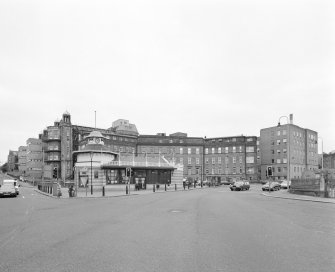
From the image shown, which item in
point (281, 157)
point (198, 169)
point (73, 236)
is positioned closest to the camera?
point (73, 236)

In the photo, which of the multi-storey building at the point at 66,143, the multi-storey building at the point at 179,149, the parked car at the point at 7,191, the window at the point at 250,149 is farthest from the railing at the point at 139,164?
the window at the point at 250,149

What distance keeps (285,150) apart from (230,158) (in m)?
18.0

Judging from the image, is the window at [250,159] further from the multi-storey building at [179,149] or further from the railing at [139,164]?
the railing at [139,164]

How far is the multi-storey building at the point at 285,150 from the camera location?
115 metres

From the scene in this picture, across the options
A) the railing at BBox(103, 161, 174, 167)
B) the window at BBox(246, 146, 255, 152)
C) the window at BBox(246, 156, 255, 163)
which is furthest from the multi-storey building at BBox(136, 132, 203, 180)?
the railing at BBox(103, 161, 174, 167)

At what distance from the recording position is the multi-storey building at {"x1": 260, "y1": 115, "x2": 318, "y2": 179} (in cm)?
11475

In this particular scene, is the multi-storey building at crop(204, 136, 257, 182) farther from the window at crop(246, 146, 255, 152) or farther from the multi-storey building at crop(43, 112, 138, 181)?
the multi-storey building at crop(43, 112, 138, 181)

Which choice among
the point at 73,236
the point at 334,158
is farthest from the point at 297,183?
the point at 334,158

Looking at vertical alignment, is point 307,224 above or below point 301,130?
below

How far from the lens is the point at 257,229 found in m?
13.4

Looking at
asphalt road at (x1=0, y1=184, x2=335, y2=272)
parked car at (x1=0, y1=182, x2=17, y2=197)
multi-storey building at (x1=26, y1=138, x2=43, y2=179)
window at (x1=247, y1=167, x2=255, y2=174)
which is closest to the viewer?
asphalt road at (x1=0, y1=184, x2=335, y2=272)

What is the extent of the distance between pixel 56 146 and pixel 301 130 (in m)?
78.9

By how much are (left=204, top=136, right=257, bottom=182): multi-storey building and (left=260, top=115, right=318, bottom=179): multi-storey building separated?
13.1ft

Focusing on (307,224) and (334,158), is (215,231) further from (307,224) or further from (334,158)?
(334,158)
